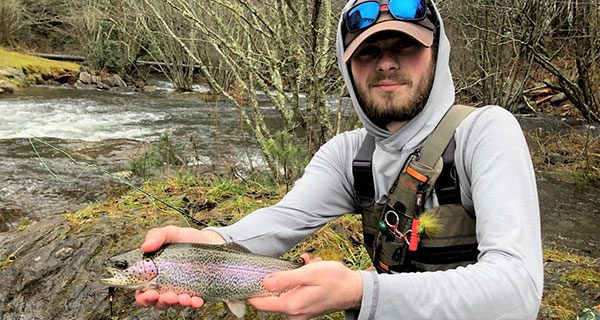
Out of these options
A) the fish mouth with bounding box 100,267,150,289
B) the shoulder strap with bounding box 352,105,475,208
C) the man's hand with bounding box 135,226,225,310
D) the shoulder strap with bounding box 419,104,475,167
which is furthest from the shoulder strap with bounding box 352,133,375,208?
the fish mouth with bounding box 100,267,150,289

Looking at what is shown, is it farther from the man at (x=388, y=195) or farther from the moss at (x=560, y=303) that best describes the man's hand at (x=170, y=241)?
the moss at (x=560, y=303)

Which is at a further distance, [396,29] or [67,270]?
[67,270]

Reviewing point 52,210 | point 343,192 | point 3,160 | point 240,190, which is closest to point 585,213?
point 240,190

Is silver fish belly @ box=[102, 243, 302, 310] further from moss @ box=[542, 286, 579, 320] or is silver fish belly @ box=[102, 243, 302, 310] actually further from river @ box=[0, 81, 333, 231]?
river @ box=[0, 81, 333, 231]

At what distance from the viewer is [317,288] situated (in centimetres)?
140

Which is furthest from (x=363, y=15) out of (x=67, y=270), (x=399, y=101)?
(x=67, y=270)

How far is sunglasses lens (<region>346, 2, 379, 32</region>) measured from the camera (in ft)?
7.16

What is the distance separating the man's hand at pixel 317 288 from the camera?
140 cm

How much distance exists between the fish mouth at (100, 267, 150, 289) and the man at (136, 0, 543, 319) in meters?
0.05

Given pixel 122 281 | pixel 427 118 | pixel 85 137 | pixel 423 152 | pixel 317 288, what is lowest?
pixel 85 137

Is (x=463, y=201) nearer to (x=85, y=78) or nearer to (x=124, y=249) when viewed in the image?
(x=124, y=249)

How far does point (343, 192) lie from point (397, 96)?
0.56m

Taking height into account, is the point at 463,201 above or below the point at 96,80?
above

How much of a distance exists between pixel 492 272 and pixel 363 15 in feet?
4.21
